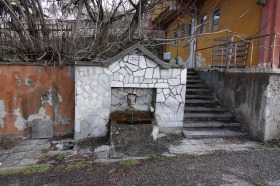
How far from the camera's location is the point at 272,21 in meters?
6.64

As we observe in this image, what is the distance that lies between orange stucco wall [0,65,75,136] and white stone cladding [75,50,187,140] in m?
0.55

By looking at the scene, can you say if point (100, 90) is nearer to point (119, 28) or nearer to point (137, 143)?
point (137, 143)

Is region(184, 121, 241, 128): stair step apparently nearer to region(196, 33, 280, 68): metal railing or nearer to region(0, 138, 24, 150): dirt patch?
region(196, 33, 280, 68): metal railing

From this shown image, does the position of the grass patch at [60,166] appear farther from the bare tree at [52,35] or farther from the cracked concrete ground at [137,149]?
the bare tree at [52,35]

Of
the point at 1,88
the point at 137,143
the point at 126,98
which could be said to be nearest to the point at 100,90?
the point at 126,98

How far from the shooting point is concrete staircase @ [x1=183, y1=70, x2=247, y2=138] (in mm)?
6008

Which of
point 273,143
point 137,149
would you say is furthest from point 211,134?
point 137,149

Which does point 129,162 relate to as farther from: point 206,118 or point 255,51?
point 255,51

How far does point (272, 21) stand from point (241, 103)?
9.32ft

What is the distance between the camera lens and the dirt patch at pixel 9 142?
16.8ft

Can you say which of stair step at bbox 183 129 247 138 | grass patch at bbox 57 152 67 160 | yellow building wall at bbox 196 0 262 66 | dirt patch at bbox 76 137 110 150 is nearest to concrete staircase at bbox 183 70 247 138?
stair step at bbox 183 129 247 138

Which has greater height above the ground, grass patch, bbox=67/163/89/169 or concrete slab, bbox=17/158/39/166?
grass patch, bbox=67/163/89/169

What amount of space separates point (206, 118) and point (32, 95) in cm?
518

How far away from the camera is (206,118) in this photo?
6664 millimetres
